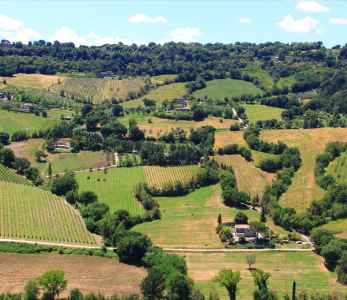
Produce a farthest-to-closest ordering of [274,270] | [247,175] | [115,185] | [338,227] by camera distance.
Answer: [247,175] < [115,185] < [338,227] < [274,270]

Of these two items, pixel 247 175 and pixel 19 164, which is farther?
pixel 247 175

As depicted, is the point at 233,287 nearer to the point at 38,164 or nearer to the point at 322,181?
the point at 322,181

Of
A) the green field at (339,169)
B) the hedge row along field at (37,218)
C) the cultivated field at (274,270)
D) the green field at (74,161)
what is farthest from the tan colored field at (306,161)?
the green field at (74,161)

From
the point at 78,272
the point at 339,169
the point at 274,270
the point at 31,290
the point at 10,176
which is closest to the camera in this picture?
the point at 31,290

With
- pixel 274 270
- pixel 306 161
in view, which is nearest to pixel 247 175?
pixel 306 161

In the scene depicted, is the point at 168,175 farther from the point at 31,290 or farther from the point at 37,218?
the point at 31,290

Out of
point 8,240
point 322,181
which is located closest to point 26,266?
point 8,240

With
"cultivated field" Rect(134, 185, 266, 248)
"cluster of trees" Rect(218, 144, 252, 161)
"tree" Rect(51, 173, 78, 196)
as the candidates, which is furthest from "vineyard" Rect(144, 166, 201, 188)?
"tree" Rect(51, 173, 78, 196)

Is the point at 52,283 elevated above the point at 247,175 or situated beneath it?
situated beneath

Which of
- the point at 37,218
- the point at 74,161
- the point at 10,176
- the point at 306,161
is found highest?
the point at 306,161
